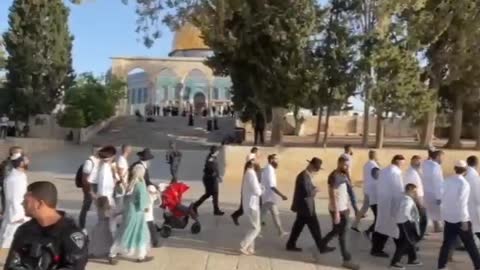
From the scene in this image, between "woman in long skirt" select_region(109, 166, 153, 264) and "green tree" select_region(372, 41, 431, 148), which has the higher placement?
"green tree" select_region(372, 41, 431, 148)

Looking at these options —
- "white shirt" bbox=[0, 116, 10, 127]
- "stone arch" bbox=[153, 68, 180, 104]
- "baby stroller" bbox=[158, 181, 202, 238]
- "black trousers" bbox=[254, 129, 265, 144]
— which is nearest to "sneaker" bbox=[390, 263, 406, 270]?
"baby stroller" bbox=[158, 181, 202, 238]

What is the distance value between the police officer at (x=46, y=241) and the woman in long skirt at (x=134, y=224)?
18.3ft

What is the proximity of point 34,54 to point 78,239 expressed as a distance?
45164 millimetres

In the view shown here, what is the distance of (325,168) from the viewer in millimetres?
22250

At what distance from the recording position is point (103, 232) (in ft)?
35.0

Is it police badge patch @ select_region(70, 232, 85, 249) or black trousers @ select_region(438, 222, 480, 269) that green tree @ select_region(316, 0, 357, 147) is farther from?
police badge patch @ select_region(70, 232, 85, 249)

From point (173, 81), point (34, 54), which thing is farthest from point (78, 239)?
point (173, 81)

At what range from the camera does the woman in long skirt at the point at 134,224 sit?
32.3 ft

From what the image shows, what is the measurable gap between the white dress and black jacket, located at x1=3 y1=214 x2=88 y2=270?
6.02 metres

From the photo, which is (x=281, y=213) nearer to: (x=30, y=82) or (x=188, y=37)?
(x=30, y=82)

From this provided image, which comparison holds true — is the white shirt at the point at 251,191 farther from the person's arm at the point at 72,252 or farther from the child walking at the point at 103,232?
the person's arm at the point at 72,252

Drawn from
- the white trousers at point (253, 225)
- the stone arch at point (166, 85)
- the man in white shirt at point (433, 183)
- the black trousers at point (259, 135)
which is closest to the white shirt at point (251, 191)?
the white trousers at point (253, 225)

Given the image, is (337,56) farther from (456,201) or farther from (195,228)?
(456,201)

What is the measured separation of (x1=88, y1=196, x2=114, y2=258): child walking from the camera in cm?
1055
